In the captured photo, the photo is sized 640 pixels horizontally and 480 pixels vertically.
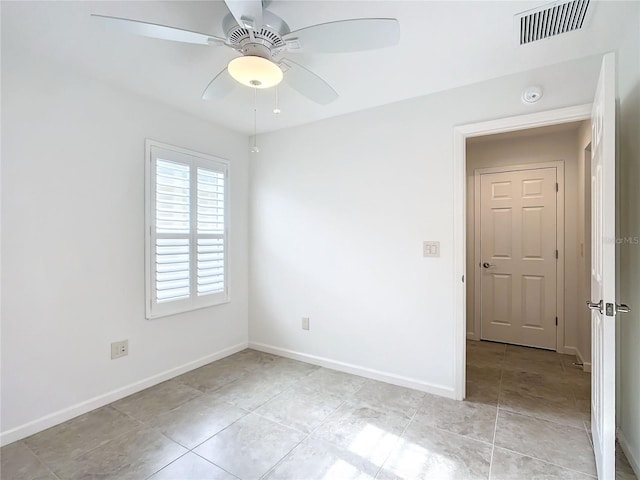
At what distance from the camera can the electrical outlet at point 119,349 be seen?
2483 mm

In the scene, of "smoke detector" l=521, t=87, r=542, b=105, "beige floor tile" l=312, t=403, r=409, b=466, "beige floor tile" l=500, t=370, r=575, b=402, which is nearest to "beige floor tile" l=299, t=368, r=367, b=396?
"beige floor tile" l=312, t=403, r=409, b=466

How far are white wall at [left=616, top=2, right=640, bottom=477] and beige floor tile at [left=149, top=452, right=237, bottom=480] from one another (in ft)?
7.11

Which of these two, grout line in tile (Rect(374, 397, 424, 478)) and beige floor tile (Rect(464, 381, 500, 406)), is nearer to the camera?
grout line in tile (Rect(374, 397, 424, 478))

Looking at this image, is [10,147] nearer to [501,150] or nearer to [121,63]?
[121,63]

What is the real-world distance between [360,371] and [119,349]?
6.60 feet

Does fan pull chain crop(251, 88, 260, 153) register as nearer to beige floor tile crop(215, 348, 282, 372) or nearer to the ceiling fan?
the ceiling fan

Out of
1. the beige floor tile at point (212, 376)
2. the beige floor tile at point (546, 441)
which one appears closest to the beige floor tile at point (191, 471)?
the beige floor tile at point (212, 376)

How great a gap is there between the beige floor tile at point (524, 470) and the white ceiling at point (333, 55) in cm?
238

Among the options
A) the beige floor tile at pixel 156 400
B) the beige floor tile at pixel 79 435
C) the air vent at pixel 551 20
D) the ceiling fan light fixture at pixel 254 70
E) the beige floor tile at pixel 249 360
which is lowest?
the beige floor tile at pixel 79 435

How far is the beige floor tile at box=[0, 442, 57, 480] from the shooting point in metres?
1.68

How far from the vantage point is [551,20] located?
5.61 feet

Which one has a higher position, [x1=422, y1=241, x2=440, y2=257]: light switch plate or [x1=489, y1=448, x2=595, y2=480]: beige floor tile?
[x1=422, y1=241, x2=440, y2=257]: light switch plate

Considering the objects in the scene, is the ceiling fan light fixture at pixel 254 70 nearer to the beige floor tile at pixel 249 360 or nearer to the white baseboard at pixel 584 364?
the beige floor tile at pixel 249 360

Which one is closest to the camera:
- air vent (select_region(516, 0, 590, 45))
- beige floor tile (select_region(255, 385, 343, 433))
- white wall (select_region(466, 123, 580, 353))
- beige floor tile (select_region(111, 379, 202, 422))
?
air vent (select_region(516, 0, 590, 45))
